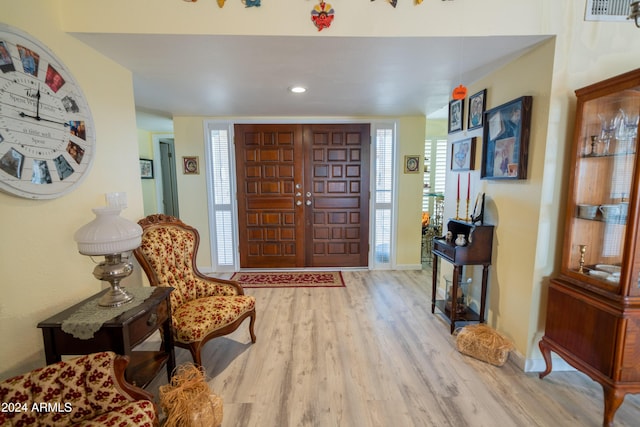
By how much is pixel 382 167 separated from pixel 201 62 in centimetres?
255

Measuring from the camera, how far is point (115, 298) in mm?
1447

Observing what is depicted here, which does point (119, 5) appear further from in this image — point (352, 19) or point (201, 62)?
point (352, 19)

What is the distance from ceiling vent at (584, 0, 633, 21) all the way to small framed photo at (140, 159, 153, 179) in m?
5.19

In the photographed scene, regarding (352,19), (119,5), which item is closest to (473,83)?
(352,19)

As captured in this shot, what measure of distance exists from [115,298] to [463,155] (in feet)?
9.28

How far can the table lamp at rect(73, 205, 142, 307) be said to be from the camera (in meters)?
1.32

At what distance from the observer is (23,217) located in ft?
4.26

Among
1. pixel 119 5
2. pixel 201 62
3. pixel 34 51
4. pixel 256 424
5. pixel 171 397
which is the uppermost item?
pixel 119 5

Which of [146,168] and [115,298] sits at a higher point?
[146,168]

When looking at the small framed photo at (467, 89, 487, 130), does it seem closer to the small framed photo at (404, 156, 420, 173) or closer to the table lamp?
the small framed photo at (404, 156, 420, 173)

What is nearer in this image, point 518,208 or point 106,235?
point 106,235

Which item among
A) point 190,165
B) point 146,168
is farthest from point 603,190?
point 146,168

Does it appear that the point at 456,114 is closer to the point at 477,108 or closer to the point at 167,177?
the point at 477,108

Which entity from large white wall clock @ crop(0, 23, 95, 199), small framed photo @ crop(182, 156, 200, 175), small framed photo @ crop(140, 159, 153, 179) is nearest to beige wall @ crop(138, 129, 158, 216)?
small framed photo @ crop(140, 159, 153, 179)
